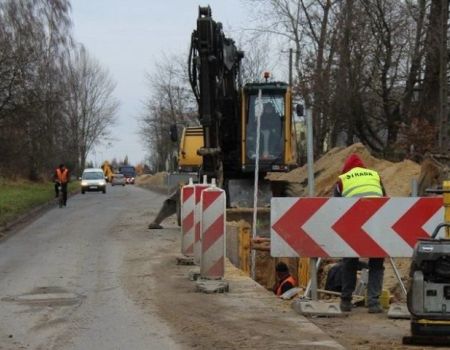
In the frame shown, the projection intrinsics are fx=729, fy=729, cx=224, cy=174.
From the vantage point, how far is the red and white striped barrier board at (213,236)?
10.5 m

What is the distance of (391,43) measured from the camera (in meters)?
27.9

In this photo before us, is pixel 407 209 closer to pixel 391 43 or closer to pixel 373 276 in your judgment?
pixel 373 276

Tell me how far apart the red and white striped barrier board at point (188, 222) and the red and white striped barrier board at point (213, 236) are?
6.98 ft

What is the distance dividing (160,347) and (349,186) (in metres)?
3.37

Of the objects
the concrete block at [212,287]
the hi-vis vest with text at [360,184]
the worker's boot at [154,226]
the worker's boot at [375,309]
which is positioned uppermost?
the hi-vis vest with text at [360,184]

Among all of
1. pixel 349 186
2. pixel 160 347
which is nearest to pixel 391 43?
pixel 349 186

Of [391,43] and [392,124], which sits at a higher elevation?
[391,43]

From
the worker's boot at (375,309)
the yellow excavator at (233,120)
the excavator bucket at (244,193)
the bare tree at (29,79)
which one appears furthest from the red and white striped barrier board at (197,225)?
the bare tree at (29,79)

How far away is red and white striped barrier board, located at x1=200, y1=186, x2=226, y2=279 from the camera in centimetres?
1054

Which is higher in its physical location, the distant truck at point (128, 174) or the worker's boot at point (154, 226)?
the distant truck at point (128, 174)

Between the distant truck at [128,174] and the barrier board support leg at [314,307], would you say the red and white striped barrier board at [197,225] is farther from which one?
the distant truck at [128,174]

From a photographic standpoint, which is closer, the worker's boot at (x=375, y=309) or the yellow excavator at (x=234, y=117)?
the worker's boot at (x=375, y=309)

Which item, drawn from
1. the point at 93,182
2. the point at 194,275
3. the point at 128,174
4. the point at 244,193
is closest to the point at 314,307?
the point at 194,275

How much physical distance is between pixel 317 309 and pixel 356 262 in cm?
95
